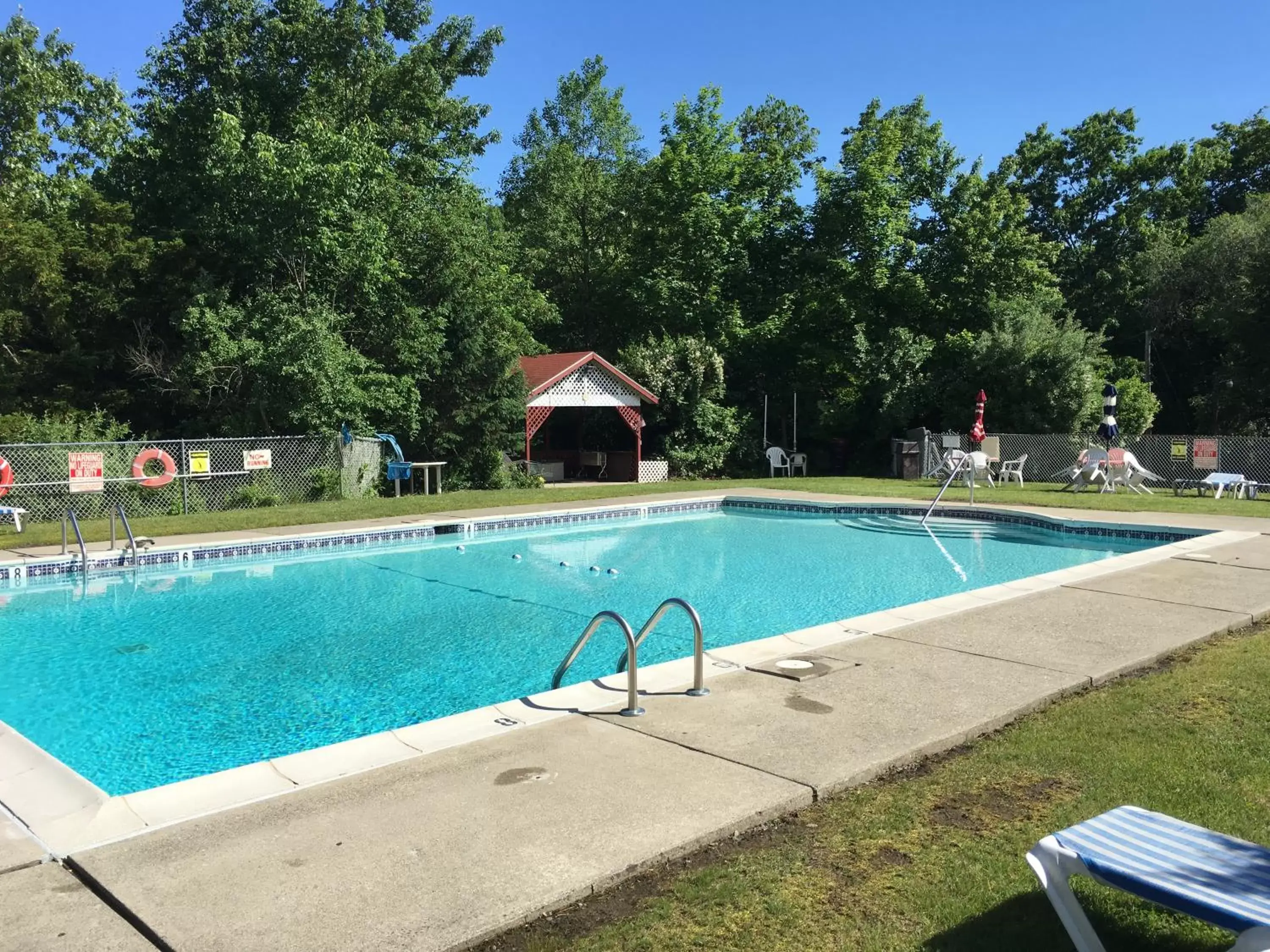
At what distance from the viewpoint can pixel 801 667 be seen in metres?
6.44

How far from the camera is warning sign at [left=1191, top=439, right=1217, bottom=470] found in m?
20.8

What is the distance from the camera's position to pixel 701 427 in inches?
1048

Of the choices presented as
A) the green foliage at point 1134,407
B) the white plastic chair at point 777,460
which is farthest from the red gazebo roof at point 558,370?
the green foliage at point 1134,407

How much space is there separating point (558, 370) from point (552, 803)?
2072 centimetres

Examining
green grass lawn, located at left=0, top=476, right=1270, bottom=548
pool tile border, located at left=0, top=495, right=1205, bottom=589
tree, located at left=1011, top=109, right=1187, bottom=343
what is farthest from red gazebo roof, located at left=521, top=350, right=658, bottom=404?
tree, located at left=1011, top=109, right=1187, bottom=343

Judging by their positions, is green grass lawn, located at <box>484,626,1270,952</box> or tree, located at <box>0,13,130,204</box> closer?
green grass lawn, located at <box>484,626,1270,952</box>

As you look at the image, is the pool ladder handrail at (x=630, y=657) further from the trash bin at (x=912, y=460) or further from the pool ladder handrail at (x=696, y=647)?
the trash bin at (x=912, y=460)

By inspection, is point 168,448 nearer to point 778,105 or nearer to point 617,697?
point 617,697

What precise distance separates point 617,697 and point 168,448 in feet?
48.4

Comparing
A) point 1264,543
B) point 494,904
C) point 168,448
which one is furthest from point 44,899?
point 168,448

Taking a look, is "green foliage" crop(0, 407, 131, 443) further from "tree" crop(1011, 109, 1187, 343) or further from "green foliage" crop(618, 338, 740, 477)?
"tree" crop(1011, 109, 1187, 343)

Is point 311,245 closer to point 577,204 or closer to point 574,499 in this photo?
point 574,499

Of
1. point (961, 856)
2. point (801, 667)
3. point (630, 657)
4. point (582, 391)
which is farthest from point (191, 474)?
point (961, 856)

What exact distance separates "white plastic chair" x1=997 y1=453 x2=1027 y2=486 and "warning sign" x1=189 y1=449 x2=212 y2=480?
18004mm
